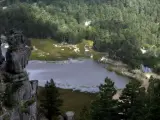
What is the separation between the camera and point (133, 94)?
3142 cm

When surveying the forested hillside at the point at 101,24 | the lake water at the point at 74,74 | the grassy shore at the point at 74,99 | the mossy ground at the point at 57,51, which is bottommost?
the grassy shore at the point at 74,99

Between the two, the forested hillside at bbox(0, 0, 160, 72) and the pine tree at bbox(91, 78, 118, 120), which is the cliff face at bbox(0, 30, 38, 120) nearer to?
the pine tree at bbox(91, 78, 118, 120)

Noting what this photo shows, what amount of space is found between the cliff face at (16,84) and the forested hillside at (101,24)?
6909 cm

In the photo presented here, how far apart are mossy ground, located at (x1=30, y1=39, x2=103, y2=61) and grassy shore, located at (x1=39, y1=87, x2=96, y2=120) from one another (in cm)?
3199

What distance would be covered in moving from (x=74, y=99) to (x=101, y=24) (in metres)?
72.2

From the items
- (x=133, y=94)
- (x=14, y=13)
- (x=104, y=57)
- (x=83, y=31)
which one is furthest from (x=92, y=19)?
(x=133, y=94)

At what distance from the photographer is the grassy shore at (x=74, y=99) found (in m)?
59.0

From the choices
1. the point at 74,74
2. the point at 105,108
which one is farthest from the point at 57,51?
the point at 105,108

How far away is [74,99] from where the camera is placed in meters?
65.1

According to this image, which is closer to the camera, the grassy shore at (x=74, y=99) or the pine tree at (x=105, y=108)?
the pine tree at (x=105, y=108)

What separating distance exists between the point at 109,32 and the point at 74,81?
45244mm

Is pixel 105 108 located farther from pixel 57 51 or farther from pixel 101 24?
pixel 101 24

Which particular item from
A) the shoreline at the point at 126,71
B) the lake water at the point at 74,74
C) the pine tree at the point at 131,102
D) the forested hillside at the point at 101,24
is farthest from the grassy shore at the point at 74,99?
the forested hillside at the point at 101,24

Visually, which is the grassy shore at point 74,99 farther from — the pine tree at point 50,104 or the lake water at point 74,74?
the pine tree at point 50,104
